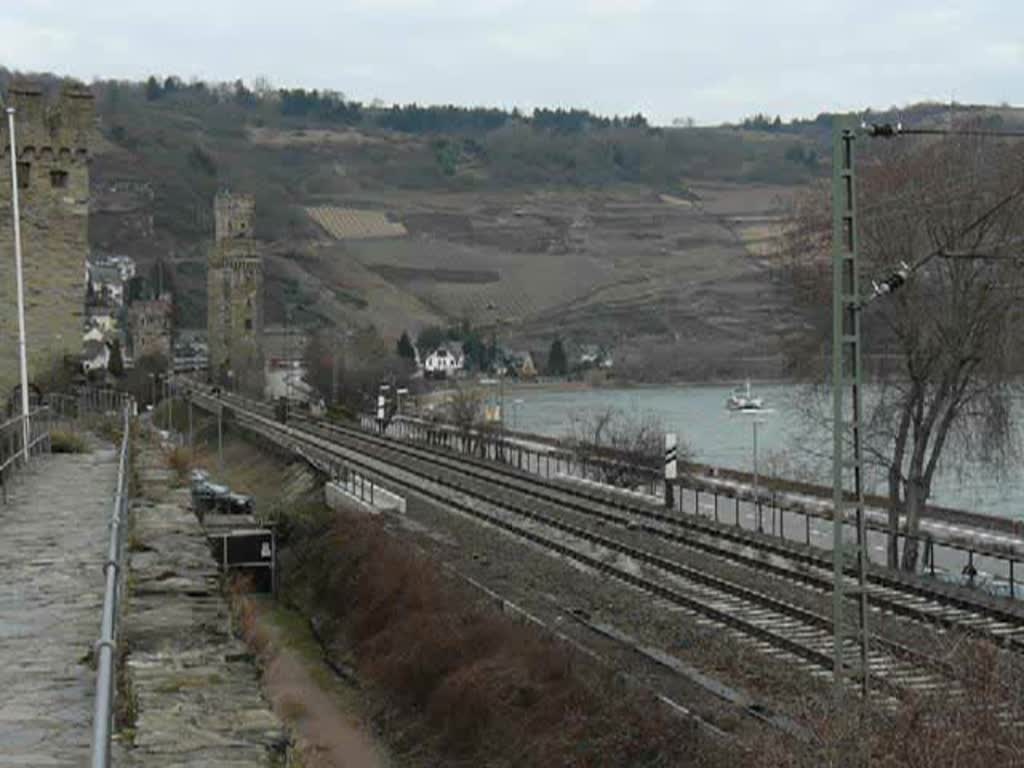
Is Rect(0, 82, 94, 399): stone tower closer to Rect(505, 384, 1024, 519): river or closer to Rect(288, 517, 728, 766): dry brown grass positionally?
Rect(288, 517, 728, 766): dry brown grass

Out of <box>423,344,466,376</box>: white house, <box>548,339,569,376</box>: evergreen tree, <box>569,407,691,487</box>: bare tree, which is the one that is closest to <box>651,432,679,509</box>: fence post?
<box>569,407,691,487</box>: bare tree

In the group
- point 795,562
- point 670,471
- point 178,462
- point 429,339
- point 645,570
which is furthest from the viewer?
point 429,339

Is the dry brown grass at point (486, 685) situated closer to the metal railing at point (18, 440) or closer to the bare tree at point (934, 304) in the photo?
the metal railing at point (18, 440)

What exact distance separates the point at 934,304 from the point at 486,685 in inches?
549

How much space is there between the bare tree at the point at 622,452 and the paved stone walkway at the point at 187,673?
113ft

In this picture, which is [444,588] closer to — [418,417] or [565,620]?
[565,620]

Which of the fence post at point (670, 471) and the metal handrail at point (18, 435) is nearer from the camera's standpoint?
the metal handrail at point (18, 435)

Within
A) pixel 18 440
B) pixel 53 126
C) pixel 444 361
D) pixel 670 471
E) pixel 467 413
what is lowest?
pixel 444 361

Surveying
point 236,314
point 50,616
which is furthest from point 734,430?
point 50,616

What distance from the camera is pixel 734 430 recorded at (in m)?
97.9

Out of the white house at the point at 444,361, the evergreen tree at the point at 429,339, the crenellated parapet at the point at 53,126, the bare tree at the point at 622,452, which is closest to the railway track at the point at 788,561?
the bare tree at the point at 622,452

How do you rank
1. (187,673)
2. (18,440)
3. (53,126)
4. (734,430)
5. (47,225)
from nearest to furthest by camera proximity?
(187,673)
(18,440)
(47,225)
(53,126)
(734,430)

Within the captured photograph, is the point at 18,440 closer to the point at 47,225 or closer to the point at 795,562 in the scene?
the point at 47,225

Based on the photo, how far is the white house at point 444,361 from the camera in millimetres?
152375
